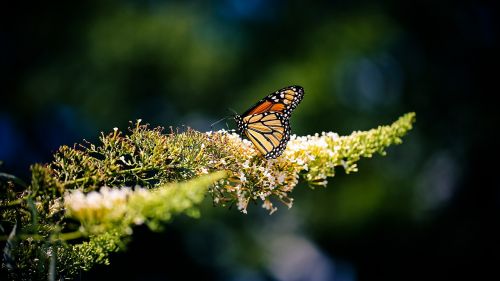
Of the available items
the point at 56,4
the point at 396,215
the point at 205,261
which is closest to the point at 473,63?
the point at 396,215

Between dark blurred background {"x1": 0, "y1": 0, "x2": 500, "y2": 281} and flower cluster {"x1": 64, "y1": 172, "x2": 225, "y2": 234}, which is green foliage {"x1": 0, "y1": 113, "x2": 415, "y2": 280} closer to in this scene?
flower cluster {"x1": 64, "y1": 172, "x2": 225, "y2": 234}

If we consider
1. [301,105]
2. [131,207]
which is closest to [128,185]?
[131,207]

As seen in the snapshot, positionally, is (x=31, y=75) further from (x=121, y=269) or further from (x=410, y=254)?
(x=410, y=254)

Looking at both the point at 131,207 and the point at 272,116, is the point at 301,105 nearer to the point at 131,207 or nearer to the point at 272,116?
the point at 272,116

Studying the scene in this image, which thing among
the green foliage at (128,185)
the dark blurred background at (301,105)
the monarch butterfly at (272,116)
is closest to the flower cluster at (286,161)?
the green foliage at (128,185)

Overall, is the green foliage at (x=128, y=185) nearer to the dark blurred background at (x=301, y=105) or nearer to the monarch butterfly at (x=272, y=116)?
the monarch butterfly at (x=272, y=116)

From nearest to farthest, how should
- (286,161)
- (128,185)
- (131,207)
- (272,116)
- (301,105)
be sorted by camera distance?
(131,207) < (128,185) < (286,161) < (272,116) < (301,105)

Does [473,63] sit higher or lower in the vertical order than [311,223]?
higher
